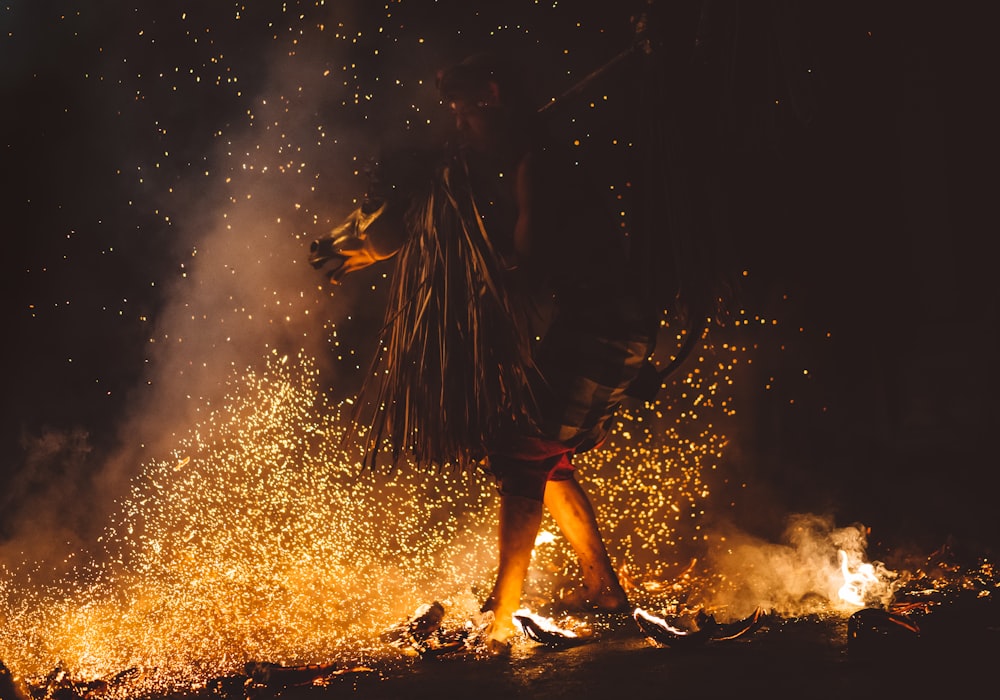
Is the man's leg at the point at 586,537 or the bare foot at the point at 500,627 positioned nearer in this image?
the bare foot at the point at 500,627

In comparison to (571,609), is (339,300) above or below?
above

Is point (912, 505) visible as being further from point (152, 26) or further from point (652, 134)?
point (152, 26)

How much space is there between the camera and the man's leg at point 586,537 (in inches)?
127

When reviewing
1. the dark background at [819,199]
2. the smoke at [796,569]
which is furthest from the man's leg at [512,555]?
the dark background at [819,199]

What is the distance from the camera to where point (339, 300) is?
4.07m

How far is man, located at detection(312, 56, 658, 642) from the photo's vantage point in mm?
3006

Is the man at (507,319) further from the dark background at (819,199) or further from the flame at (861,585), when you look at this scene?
the flame at (861,585)

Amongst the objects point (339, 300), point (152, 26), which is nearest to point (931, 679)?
point (339, 300)

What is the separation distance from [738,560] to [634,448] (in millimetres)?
669

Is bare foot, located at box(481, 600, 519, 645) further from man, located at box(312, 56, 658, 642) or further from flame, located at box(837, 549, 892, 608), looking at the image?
flame, located at box(837, 549, 892, 608)

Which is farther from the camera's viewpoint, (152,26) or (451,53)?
(152,26)

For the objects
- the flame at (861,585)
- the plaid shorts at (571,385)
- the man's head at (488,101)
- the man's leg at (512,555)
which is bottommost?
the flame at (861,585)

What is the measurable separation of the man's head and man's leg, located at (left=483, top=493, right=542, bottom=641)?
1.29 meters

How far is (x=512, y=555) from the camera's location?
Result: 296 centimetres
